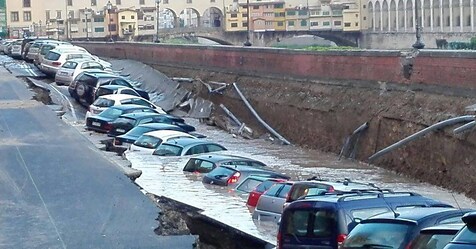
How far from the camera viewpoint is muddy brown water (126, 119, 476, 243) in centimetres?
2214

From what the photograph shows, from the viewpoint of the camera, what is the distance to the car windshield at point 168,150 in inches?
1250

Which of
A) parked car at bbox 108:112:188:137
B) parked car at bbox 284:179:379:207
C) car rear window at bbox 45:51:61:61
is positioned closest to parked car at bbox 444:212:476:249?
parked car at bbox 284:179:379:207

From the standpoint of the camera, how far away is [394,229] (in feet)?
39.3

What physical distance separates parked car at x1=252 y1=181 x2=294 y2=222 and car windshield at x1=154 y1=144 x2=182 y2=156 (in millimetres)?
10812

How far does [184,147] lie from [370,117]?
7.30 metres

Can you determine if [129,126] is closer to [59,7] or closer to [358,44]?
[358,44]

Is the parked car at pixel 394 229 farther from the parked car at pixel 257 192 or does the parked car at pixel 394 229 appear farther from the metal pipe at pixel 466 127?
the metal pipe at pixel 466 127

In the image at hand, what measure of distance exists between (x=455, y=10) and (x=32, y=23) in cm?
5956

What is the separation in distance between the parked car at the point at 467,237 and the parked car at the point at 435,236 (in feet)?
4.75

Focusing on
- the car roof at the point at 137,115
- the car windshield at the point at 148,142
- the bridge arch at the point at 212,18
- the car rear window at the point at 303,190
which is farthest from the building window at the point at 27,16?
the car rear window at the point at 303,190

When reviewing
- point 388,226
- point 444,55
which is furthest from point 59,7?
point 388,226

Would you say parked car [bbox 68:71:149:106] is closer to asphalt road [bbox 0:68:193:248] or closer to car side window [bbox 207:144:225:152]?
car side window [bbox 207:144:225:152]

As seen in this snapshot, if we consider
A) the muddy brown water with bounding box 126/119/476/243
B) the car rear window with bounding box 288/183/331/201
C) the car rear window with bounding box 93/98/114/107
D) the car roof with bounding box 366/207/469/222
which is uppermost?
the car roof with bounding box 366/207/469/222

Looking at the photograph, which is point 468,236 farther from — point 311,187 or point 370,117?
point 370,117
